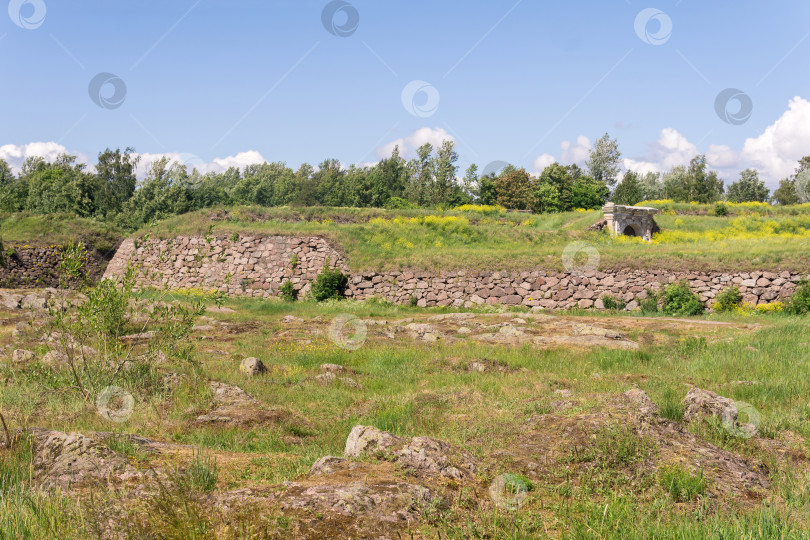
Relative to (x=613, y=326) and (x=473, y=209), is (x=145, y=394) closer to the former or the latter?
(x=613, y=326)

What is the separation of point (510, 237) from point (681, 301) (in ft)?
39.0

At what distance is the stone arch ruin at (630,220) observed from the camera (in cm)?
3525

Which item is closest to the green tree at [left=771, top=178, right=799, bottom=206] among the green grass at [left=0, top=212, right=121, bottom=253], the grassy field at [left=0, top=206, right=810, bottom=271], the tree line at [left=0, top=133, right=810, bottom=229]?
the tree line at [left=0, top=133, right=810, bottom=229]

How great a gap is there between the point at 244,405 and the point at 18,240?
3287 centimetres

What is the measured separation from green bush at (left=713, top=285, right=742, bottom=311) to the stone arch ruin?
45.1 feet

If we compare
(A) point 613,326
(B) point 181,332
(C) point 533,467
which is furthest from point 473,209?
(C) point 533,467

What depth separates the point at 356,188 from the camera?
7119 centimetres

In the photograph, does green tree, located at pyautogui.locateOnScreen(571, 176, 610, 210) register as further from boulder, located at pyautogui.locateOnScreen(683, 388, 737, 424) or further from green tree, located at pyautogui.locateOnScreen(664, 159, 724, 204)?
boulder, located at pyautogui.locateOnScreen(683, 388, 737, 424)

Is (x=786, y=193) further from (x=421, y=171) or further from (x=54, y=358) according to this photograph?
(x=54, y=358)

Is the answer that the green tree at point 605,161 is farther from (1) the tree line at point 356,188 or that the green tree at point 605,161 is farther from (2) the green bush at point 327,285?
(2) the green bush at point 327,285

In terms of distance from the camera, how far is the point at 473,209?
134 ft

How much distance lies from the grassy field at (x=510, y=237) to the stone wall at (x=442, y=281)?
47cm

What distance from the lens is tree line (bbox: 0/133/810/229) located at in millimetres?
48344

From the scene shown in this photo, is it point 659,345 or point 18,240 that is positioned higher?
point 18,240
